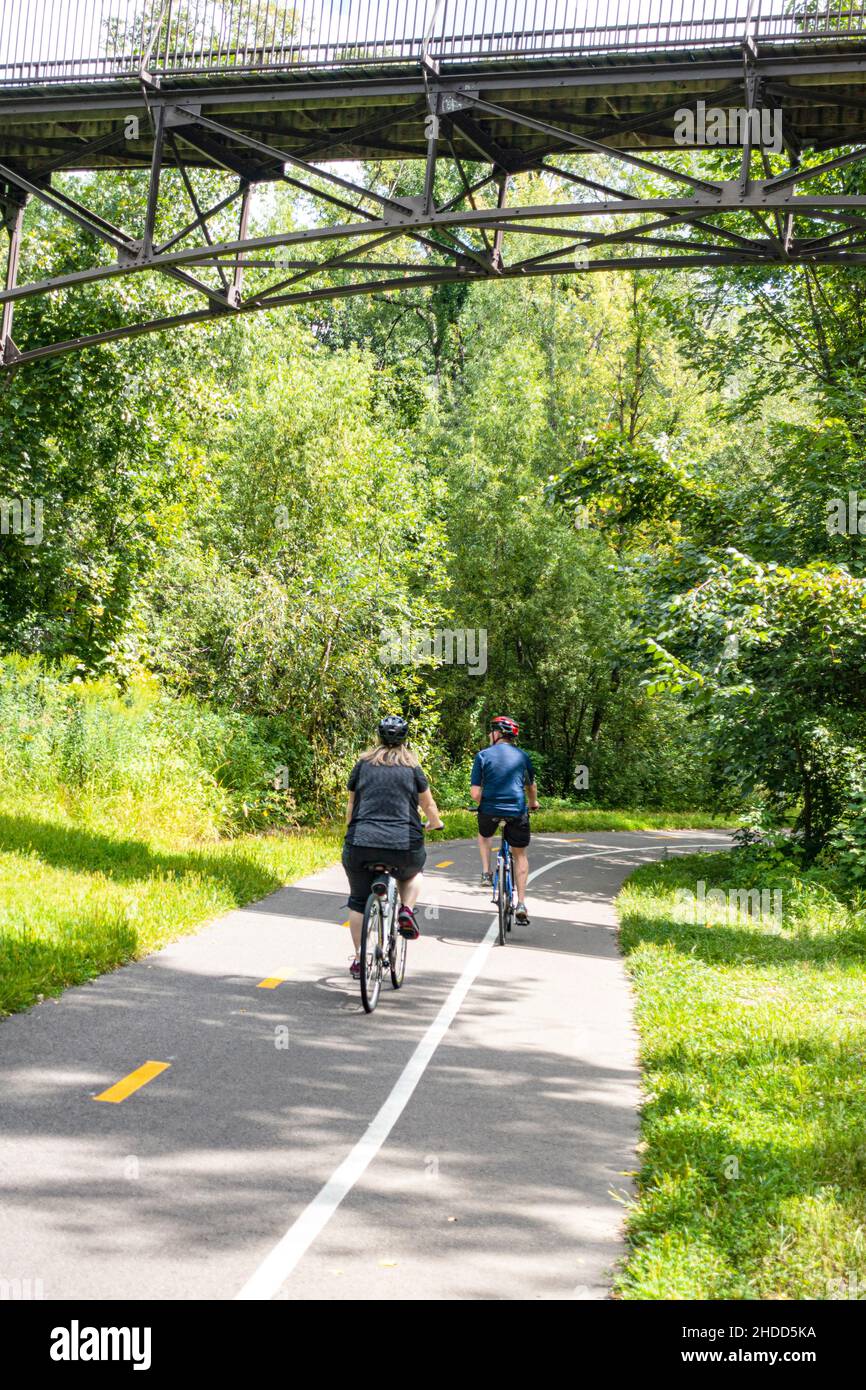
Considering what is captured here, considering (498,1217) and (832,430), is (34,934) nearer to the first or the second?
(498,1217)

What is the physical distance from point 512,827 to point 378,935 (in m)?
4.02

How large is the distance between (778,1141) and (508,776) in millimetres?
6870

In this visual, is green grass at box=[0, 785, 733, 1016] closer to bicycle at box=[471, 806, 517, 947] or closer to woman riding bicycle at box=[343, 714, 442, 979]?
woman riding bicycle at box=[343, 714, 442, 979]

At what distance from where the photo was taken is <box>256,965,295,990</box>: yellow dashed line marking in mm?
8852

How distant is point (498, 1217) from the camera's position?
4.92 meters

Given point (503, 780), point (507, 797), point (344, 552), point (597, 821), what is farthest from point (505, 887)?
point (597, 821)

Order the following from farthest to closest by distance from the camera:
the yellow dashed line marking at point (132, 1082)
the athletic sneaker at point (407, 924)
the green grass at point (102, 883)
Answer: the athletic sneaker at point (407, 924) < the green grass at point (102, 883) < the yellow dashed line marking at point (132, 1082)

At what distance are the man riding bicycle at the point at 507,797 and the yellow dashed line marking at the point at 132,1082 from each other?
5873 mm

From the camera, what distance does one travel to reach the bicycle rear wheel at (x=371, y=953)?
823 cm

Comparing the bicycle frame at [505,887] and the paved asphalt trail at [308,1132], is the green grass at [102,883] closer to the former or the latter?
the paved asphalt trail at [308,1132]

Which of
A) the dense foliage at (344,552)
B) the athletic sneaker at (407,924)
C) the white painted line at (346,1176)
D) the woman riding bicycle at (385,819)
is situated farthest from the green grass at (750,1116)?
the dense foliage at (344,552)

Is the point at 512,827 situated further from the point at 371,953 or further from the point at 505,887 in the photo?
the point at 371,953

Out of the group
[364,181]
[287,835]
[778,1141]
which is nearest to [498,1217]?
[778,1141]

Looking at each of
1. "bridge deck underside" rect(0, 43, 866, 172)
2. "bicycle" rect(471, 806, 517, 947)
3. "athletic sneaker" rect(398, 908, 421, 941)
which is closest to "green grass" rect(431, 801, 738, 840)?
"bicycle" rect(471, 806, 517, 947)
